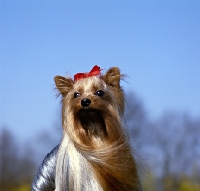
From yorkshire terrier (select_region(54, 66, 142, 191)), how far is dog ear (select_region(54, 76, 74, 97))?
119 mm

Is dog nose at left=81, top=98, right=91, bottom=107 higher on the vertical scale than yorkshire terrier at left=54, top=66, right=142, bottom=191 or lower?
higher

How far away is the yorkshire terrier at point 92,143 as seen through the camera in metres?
4.68

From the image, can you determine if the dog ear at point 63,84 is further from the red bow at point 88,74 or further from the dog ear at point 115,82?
the dog ear at point 115,82

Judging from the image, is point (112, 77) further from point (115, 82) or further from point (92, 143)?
point (92, 143)

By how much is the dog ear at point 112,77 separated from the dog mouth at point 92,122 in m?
0.38

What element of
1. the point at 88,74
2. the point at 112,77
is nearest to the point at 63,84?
the point at 88,74

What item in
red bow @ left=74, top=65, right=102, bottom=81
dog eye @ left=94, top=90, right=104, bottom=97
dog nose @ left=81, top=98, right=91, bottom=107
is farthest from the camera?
red bow @ left=74, top=65, right=102, bottom=81

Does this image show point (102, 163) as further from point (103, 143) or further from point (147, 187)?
point (147, 187)

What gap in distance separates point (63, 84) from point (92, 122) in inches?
19.8

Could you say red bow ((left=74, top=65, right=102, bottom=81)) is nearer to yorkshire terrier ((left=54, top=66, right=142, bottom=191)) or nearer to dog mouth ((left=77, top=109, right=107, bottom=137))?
yorkshire terrier ((left=54, top=66, right=142, bottom=191))

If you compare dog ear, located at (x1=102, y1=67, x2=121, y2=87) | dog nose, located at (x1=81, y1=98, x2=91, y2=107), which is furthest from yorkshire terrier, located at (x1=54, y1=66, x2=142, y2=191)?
dog ear, located at (x1=102, y1=67, x2=121, y2=87)

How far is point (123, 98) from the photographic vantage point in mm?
4992

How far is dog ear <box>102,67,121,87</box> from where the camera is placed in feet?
16.2

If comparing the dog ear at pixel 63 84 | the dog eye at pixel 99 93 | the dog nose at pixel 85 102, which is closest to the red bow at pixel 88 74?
the dog ear at pixel 63 84
